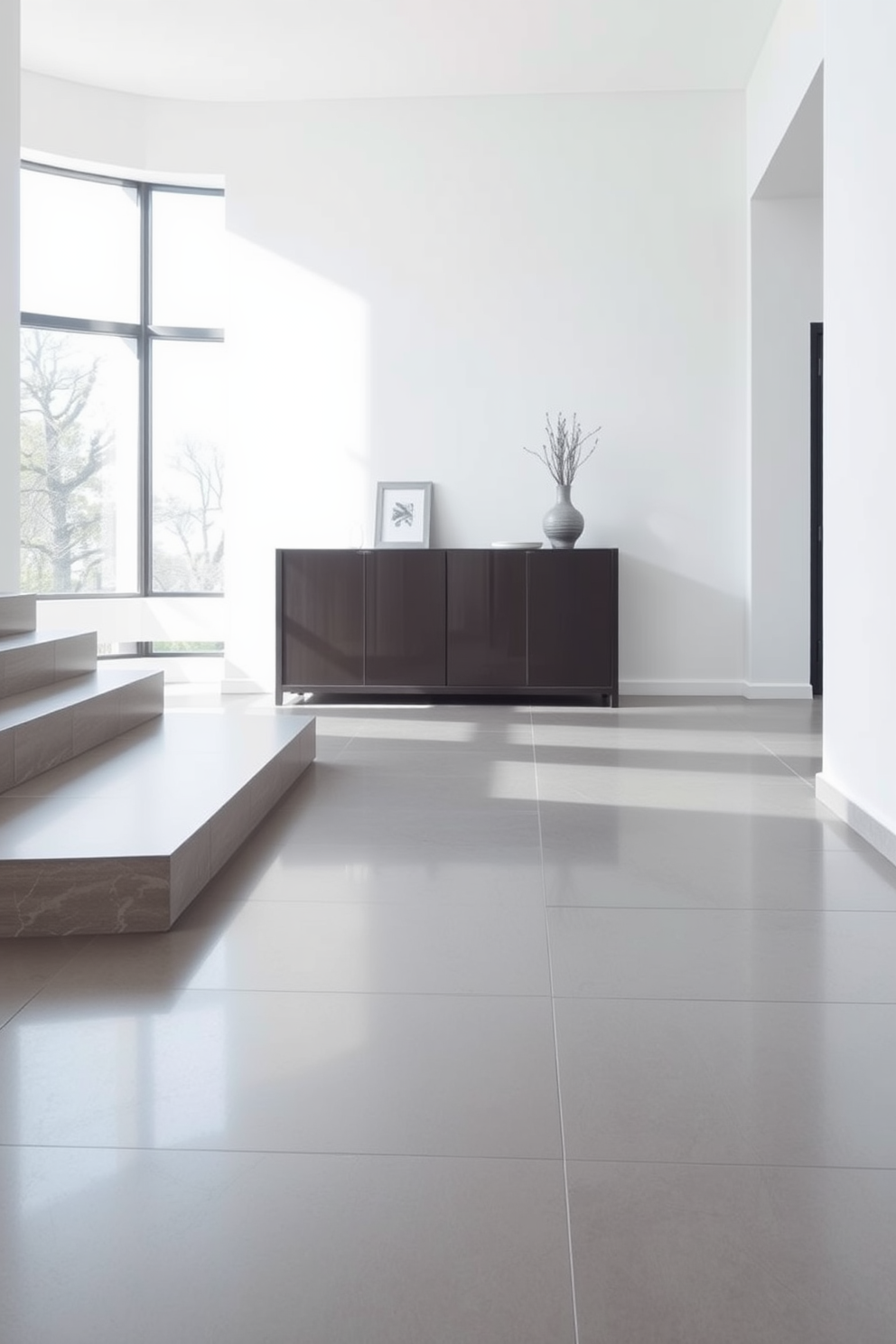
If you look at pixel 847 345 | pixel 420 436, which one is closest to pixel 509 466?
pixel 420 436

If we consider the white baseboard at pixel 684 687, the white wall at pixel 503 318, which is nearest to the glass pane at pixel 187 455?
the white wall at pixel 503 318

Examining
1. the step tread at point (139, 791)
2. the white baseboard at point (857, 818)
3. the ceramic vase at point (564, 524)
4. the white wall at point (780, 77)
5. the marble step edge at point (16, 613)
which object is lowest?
the white baseboard at point (857, 818)

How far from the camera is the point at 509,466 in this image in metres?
7.08

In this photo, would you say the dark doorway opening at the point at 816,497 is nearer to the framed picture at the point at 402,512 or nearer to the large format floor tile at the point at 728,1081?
the framed picture at the point at 402,512

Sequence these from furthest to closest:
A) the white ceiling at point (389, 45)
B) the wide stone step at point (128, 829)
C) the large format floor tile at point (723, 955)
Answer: the white ceiling at point (389, 45) < the wide stone step at point (128, 829) < the large format floor tile at point (723, 955)

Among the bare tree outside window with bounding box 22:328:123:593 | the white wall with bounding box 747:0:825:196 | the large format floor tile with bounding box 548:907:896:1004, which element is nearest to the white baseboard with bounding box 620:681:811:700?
the white wall with bounding box 747:0:825:196

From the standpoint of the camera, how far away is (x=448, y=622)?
261 inches

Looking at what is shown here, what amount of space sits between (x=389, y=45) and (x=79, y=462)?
9.87ft

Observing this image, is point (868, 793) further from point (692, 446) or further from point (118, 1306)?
point (692, 446)

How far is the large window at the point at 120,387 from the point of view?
7238 mm

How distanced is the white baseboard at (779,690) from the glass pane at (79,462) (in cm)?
387

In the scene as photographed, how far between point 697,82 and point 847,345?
157 inches

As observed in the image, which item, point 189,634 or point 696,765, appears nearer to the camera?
point 696,765

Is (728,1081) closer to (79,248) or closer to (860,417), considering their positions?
(860,417)
